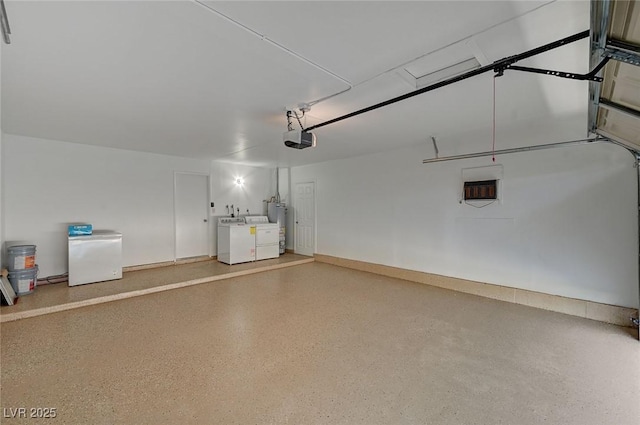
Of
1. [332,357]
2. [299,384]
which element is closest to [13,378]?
[299,384]

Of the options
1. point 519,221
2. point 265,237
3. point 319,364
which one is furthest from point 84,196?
point 519,221

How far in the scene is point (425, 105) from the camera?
3039mm

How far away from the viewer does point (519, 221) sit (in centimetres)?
398

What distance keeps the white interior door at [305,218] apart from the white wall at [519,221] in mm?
1480

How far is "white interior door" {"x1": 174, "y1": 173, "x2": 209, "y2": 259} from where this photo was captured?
624 cm

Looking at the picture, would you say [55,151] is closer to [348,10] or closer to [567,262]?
[348,10]

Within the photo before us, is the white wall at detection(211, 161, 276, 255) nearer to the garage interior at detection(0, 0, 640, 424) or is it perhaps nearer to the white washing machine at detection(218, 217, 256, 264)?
the white washing machine at detection(218, 217, 256, 264)

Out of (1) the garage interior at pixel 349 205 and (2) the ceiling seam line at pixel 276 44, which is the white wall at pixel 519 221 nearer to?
(1) the garage interior at pixel 349 205

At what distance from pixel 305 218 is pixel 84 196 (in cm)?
475

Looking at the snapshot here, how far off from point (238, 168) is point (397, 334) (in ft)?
19.7

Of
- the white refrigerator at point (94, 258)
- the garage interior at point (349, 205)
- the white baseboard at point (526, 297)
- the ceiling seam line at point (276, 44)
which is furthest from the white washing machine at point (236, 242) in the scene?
the ceiling seam line at point (276, 44)

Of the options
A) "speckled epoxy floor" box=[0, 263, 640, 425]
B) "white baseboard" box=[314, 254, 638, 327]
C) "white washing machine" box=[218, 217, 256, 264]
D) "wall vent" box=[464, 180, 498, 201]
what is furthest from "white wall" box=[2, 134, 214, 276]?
"wall vent" box=[464, 180, 498, 201]

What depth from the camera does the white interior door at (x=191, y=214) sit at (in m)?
6.24

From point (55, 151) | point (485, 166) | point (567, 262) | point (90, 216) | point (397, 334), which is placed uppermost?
point (55, 151)
